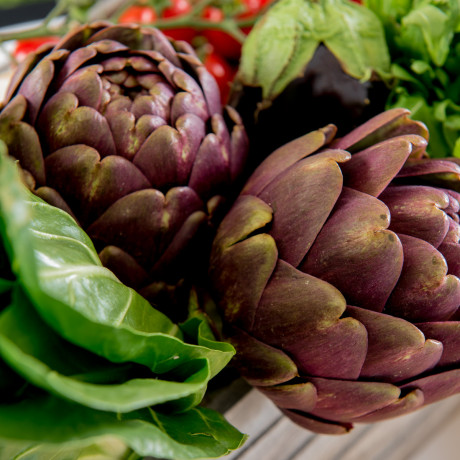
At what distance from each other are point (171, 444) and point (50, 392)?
0.31 feet

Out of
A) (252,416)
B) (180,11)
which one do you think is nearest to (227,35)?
(180,11)

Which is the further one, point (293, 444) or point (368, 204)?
point (293, 444)

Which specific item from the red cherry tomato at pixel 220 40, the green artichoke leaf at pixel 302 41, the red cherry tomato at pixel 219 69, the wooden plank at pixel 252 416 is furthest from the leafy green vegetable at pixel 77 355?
the red cherry tomato at pixel 220 40

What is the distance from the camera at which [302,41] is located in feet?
2.38

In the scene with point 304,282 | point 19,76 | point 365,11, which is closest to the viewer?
point 304,282

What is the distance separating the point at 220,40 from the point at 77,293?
0.82m

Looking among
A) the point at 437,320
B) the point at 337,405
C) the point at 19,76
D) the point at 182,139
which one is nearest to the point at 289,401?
the point at 337,405

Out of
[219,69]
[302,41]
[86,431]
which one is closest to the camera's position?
[86,431]

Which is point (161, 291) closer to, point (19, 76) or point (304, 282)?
point (304, 282)

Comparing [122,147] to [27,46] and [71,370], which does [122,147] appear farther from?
[27,46]

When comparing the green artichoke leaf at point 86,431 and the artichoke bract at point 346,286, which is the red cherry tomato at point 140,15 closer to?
the artichoke bract at point 346,286

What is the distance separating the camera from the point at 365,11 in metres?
0.76

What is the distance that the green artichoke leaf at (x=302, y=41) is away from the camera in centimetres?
72

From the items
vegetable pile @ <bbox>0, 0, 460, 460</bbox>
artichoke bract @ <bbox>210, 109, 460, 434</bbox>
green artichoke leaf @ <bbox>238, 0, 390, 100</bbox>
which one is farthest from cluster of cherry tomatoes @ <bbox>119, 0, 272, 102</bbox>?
artichoke bract @ <bbox>210, 109, 460, 434</bbox>
